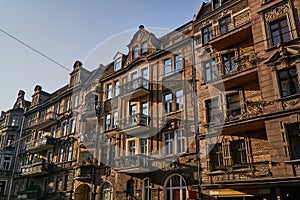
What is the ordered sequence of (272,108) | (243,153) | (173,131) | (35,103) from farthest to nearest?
1. (35,103)
2. (173,131)
3. (243,153)
4. (272,108)

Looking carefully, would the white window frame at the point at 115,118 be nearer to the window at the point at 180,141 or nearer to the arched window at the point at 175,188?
the window at the point at 180,141

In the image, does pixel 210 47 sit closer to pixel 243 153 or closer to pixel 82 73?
pixel 243 153

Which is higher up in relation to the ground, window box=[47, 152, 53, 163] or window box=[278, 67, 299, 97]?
window box=[278, 67, 299, 97]

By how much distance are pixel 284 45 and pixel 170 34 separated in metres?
10.4

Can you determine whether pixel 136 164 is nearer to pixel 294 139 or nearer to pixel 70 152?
pixel 294 139

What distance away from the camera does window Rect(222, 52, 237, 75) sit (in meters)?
16.5

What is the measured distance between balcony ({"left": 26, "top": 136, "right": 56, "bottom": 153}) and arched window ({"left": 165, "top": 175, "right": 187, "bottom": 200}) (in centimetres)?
1577

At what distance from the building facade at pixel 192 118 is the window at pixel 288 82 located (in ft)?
0.15

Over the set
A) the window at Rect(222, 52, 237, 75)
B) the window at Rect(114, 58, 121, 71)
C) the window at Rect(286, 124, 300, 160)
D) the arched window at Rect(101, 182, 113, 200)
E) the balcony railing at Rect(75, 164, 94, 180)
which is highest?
the window at Rect(114, 58, 121, 71)

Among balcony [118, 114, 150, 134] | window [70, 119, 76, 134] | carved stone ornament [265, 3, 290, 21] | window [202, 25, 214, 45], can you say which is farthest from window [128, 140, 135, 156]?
carved stone ornament [265, 3, 290, 21]

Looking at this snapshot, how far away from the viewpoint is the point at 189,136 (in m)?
17.6

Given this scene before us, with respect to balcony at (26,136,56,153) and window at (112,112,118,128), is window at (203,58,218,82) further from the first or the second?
balcony at (26,136,56,153)

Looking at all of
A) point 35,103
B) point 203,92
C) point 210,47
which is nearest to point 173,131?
point 203,92

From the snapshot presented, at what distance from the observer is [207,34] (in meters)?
19.2
